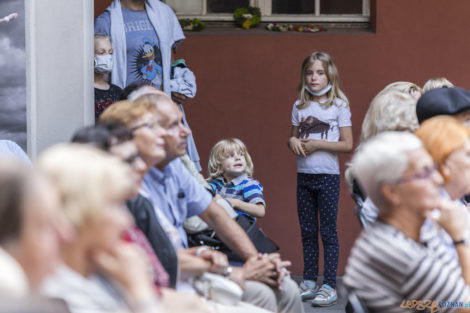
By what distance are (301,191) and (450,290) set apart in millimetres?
3347

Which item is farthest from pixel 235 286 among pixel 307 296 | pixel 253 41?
pixel 253 41

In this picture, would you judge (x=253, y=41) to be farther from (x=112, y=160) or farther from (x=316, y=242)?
(x=112, y=160)

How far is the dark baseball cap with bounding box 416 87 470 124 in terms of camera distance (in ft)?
13.5

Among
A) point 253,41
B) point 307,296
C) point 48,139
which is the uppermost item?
point 253,41

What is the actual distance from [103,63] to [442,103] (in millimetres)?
2129

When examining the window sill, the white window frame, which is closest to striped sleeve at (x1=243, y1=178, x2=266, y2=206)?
the window sill

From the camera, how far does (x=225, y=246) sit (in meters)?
4.29

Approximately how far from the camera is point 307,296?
6152 mm

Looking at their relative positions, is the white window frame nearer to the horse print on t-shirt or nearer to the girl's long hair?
the girl's long hair

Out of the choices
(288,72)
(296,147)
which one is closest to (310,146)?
(296,147)

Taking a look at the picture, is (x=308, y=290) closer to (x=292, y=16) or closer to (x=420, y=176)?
(x=292, y=16)

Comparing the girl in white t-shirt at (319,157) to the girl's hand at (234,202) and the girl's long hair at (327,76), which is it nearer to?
the girl's long hair at (327,76)

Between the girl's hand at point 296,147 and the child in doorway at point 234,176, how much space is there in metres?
0.68

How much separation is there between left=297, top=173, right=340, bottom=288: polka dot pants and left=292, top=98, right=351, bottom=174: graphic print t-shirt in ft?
0.20
